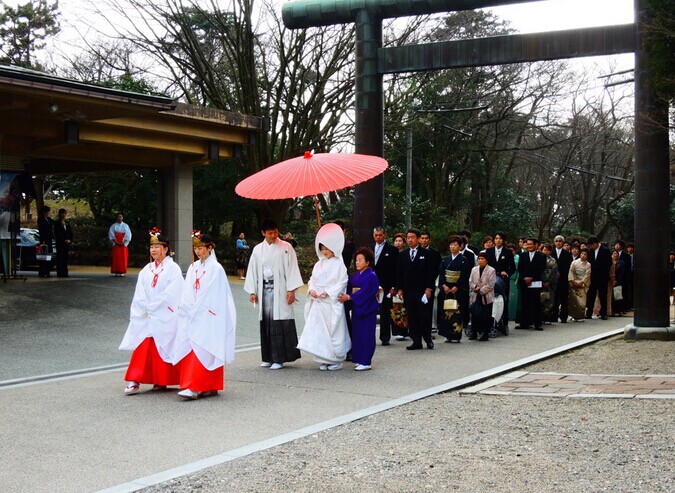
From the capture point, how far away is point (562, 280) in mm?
18531

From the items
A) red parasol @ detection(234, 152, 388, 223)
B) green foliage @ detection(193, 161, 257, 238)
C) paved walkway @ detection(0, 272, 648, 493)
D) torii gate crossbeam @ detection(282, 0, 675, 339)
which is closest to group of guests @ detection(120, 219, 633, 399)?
paved walkway @ detection(0, 272, 648, 493)

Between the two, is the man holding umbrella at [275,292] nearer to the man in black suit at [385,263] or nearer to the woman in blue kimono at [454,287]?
the man in black suit at [385,263]

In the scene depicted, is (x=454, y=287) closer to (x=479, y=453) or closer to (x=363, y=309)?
(x=363, y=309)

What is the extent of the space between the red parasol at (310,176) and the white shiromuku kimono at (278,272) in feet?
3.65

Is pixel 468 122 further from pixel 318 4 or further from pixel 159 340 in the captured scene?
pixel 159 340

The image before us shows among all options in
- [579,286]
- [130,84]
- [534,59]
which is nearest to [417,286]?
[534,59]

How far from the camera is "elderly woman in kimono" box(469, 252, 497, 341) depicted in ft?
47.3

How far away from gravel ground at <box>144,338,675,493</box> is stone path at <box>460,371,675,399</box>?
31 centimetres

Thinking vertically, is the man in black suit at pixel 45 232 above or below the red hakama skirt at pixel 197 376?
above

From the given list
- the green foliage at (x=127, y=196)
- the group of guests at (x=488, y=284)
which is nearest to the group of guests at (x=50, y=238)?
the green foliage at (x=127, y=196)

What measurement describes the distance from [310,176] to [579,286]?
10542mm

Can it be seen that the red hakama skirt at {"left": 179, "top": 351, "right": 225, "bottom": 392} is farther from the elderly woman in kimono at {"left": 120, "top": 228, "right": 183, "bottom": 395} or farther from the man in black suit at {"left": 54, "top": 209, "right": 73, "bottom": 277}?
the man in black suit at {"left": 54, "top": 209, "right": 73, "bottom": 277}

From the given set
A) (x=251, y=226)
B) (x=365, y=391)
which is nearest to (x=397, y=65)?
(x=365, y=391)

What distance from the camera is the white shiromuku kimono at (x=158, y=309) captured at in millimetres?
9047
